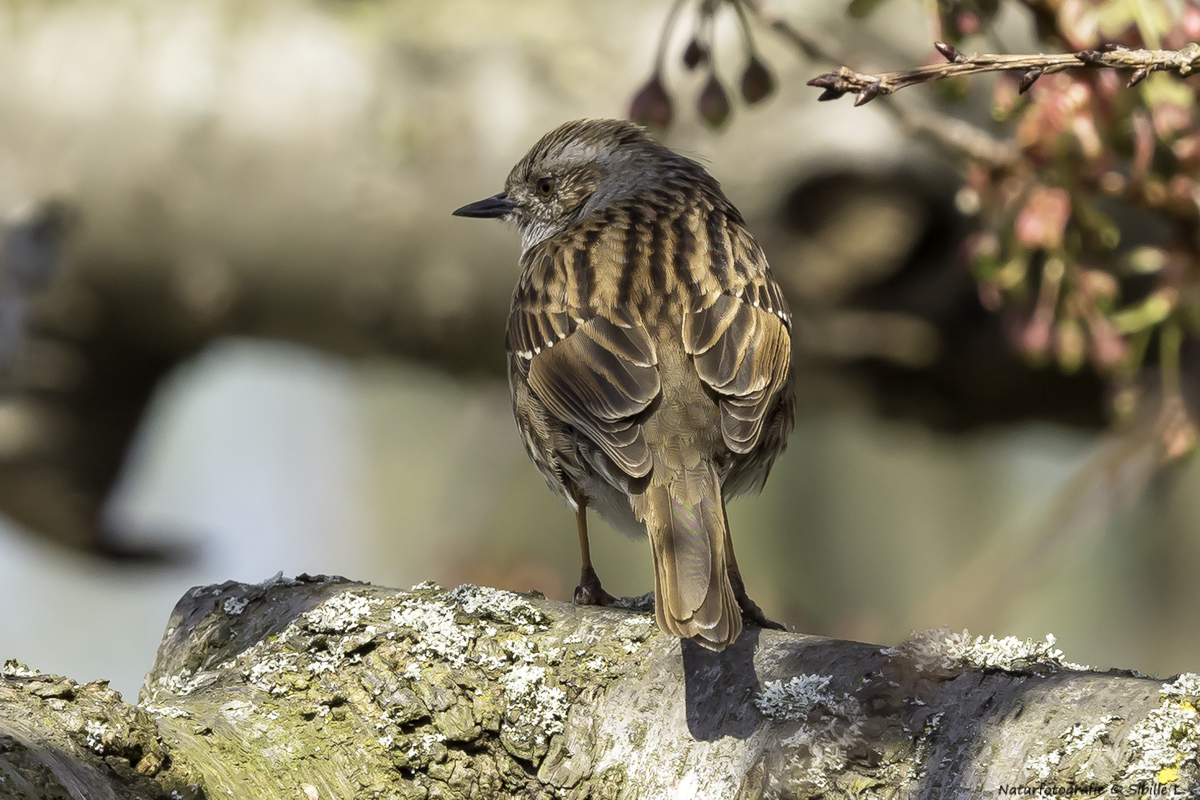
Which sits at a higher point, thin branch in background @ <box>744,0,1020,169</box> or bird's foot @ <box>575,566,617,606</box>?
thin branch in background @ <box>744,0,1020,169</box>

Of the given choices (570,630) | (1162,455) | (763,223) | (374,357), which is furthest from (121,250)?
(1162,455)

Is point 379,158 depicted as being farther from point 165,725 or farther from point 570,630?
point 165,725

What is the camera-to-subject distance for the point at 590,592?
3.54 metres

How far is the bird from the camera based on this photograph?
9.76 feet

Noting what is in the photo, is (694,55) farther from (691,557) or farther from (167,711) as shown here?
(167,711)

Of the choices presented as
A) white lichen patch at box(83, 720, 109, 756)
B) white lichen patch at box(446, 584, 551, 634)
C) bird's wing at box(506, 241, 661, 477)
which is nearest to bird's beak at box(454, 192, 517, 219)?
bird's wing at box(506, 241, 661, 477)

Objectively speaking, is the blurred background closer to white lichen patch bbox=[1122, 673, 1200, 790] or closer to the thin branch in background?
the thin branch in background

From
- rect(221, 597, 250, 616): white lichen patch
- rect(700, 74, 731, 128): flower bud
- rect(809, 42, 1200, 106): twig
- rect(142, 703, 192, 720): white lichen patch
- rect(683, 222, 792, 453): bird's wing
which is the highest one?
rect(700, 74, 731, 128): flower bud

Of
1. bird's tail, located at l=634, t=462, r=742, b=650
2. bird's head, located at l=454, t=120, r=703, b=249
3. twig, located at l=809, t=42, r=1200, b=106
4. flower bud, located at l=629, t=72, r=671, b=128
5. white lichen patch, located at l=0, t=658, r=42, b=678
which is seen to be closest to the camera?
twig, located at l=809, t=42, r=1200, b=106

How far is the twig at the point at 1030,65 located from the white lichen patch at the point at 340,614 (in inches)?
49.9

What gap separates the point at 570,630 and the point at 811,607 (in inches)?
188

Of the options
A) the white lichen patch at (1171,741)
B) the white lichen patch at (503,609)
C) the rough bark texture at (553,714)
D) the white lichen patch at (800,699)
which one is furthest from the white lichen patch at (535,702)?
the white lichen patch at (1171,741)

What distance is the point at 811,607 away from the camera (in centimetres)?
714

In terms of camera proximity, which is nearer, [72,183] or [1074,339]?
[1074,339]
